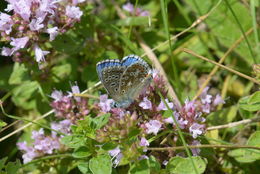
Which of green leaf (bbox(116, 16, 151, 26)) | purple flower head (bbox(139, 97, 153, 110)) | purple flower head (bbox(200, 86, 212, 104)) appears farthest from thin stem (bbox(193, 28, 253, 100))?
purple flower head (bbox(139, 97, 153, 110))

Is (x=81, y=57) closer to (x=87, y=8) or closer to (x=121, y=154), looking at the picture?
(x=87, y=8)

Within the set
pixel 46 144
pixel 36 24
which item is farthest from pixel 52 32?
pixel 46 144

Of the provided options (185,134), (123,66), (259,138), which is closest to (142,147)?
(185,134)

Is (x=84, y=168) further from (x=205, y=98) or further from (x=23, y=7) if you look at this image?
(x=23, y=7)

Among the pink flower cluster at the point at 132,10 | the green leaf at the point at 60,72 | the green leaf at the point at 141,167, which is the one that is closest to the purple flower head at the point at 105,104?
the green leaf at the point at 141,167

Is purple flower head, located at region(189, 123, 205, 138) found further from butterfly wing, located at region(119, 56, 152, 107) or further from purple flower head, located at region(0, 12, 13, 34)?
purple flower head, located at region(0, 12, 13, 34)

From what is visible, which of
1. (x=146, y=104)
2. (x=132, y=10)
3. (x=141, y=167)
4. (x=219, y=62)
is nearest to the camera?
(x=141, y=167)
